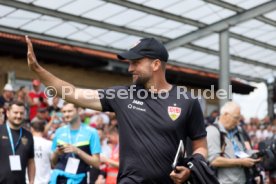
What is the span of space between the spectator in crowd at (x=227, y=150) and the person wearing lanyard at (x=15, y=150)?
2.46 meters

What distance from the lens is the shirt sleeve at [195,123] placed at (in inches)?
168

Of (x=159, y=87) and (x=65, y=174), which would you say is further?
(x=65, y=174)

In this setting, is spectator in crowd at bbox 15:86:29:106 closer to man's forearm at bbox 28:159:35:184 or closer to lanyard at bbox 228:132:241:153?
man's forearm at bbox 28:159:35:184

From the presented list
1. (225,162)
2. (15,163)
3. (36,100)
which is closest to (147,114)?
(225,162)

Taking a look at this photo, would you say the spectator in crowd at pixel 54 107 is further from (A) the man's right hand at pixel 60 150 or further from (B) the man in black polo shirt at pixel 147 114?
(B) the man in black polo shirt at pixel 147 114

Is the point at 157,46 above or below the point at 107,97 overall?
above

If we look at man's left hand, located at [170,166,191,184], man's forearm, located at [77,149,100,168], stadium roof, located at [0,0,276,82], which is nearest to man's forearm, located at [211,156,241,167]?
man's forearm, located at [77,149,100,168]

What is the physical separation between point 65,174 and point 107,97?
138 inches

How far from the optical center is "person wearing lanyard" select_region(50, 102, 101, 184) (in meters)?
7.54

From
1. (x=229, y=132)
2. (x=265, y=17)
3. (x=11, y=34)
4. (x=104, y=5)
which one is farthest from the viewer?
(x=265, y=17)

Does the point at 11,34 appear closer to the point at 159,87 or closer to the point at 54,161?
the point at 54,161

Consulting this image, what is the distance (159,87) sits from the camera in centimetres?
436

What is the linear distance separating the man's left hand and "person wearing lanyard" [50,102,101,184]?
3.60 metres

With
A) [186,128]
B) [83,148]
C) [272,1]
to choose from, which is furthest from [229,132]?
[272,1]
